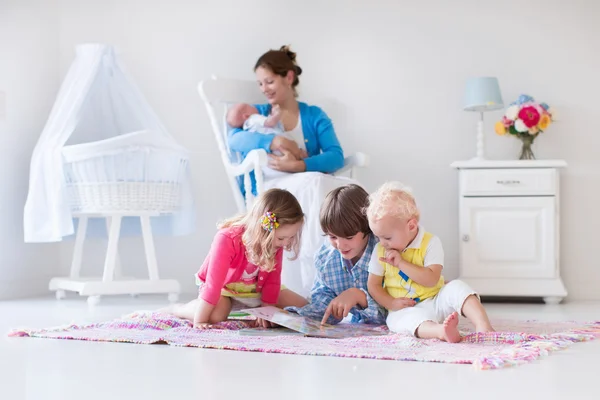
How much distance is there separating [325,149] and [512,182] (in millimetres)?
860

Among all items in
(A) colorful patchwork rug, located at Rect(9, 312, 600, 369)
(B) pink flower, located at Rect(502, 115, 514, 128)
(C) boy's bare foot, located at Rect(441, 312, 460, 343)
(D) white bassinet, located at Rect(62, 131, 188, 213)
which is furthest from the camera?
(B) pink flower, located at Rect(502, 115, 514, 128)

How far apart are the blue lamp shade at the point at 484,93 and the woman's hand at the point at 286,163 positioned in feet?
3.07

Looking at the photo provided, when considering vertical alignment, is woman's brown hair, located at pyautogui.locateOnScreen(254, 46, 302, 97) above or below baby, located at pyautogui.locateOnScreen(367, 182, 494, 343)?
above

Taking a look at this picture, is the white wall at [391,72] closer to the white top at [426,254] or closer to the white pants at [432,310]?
the white top at [426,254]

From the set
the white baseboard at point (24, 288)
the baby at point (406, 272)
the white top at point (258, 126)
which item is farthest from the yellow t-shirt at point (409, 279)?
the white baseboard at point (24, 288)

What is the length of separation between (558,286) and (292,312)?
1602 millimetres

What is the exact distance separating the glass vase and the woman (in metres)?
0.92

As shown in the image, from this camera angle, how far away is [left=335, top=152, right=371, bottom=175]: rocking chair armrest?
366cm

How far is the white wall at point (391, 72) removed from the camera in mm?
4004

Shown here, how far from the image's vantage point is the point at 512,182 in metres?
3.71

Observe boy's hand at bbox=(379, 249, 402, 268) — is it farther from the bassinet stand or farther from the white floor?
the bassinet stand

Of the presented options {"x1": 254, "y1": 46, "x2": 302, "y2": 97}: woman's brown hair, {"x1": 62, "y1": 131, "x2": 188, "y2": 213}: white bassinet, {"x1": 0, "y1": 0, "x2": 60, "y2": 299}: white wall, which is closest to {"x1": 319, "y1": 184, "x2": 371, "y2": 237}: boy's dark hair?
{"x1": 254, "y1": 46, "x2": 302, "y2": 97}: woman's brown hair

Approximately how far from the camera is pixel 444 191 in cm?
413

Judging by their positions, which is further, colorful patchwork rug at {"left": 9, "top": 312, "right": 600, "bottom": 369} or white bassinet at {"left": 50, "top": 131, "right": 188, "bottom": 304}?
white bassinet at {"left": 50, "top": 131, "right": 188, "bottom": 304}
